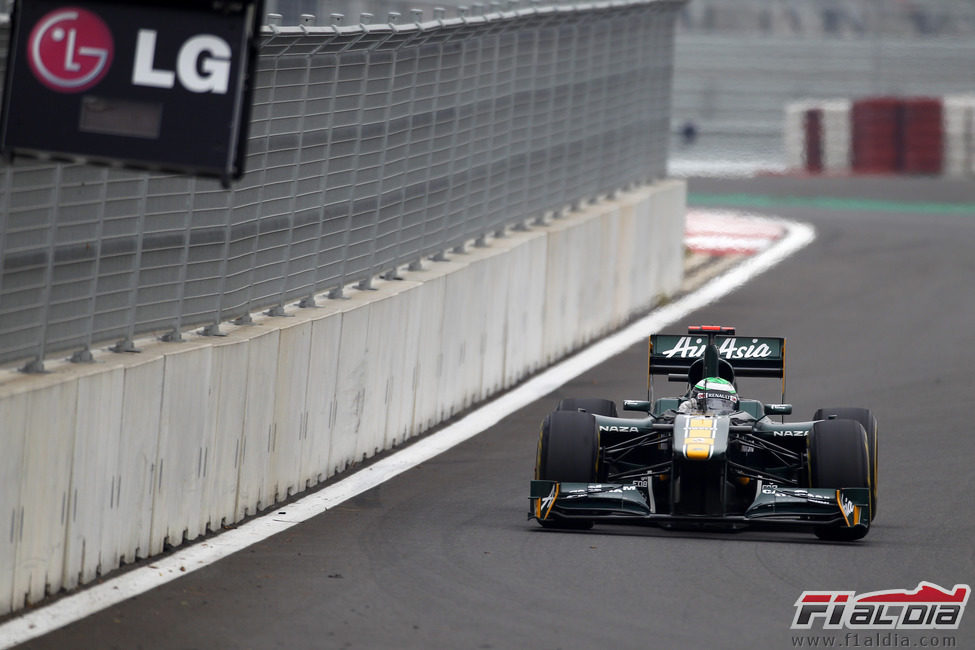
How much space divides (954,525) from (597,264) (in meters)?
8.11

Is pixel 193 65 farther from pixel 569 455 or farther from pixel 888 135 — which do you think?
pixel 888 135

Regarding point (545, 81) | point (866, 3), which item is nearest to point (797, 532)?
point (545, 81)

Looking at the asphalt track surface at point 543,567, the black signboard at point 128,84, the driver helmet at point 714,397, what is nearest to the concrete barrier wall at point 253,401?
the asphalt track surface at point 543,567

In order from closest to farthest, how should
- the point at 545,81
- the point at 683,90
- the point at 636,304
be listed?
1. the point at 545,81
2. the point at 636,304
3. the point at 683,90

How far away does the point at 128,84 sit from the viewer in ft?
24.8

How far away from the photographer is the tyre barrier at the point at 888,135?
38.3m

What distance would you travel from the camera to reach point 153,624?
810 cm

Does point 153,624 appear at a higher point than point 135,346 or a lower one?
Result: lower

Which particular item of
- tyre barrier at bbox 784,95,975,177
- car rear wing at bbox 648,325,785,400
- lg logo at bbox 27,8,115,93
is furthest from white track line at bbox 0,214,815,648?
tyre barrier at bbox 784,95,975,177

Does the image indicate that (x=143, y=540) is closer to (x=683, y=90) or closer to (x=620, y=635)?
(x=620, y=635)

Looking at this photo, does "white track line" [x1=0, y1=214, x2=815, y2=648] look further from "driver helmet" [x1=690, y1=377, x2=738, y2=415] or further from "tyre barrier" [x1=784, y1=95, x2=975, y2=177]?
"tyre barrier" [x1=784, y1=95, x2=975, y2=177]

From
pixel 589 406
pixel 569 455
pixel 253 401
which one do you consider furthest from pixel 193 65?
pixel 589 406

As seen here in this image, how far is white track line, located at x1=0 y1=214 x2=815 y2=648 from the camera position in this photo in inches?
325

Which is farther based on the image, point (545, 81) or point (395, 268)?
point (545, 81)
